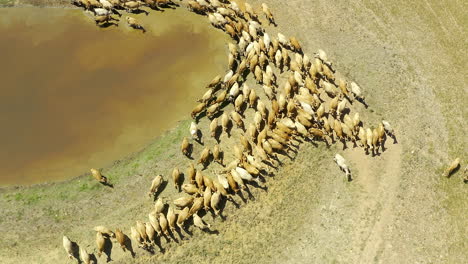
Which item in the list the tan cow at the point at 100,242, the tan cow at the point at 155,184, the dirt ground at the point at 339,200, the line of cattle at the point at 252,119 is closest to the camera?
the tan cow at the point at 100,242

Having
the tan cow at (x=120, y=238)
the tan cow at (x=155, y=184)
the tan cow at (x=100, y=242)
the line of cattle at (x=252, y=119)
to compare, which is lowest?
the tan cow at (x=100, y=242)

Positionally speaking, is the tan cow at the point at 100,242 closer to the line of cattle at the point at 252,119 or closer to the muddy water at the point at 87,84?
the line of cattle at the point at 252,119

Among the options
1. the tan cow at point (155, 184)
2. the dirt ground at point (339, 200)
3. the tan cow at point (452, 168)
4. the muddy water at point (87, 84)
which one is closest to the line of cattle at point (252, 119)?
the tan cow at point (155, 184)

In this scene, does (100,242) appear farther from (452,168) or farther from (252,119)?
(452,168)

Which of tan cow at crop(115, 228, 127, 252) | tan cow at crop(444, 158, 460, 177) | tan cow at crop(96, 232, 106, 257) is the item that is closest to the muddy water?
tan cow at crop(96, 232, 106, 257)

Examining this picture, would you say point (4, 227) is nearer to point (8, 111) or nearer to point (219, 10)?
point (8, 111)

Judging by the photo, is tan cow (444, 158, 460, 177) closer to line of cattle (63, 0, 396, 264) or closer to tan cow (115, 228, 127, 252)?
line of cattle (63, 0, 396, 264)

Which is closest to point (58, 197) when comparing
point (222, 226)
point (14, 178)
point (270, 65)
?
point (14, 178)
